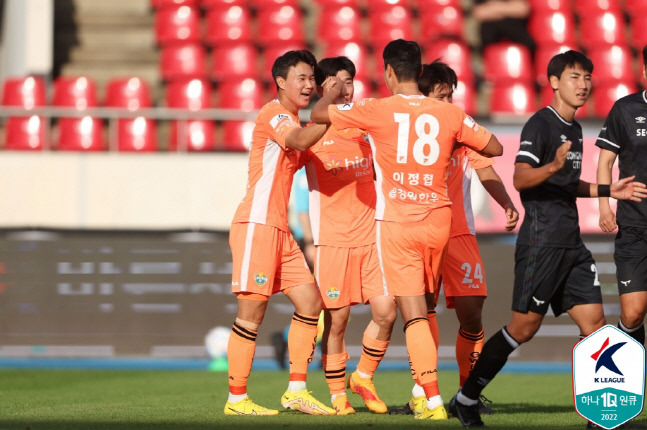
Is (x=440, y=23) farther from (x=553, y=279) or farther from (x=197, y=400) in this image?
(x=553, y=279)

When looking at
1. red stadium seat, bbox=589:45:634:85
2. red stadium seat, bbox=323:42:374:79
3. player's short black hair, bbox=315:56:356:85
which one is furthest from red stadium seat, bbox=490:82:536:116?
player's short black hair, bbox=315:56:356:85

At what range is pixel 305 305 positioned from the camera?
283 inches

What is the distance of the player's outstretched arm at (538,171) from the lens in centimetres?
583

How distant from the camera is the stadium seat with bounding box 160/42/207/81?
15.2 metres

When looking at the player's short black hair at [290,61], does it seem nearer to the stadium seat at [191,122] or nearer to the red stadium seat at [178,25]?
the stadium seat at [191,122]

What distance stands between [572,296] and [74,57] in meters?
11.5

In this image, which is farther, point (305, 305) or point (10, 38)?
point (10, 38)

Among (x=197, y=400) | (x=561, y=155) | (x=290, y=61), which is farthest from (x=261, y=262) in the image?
(x=561, y=155)

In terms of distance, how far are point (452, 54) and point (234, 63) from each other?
3.08 metres

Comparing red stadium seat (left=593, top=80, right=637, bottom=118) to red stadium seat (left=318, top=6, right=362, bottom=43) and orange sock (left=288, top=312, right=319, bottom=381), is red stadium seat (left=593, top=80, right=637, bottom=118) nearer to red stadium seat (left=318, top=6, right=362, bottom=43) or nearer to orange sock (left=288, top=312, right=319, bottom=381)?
red stadium seat (left=318, top=6, right=362, bottom=43)

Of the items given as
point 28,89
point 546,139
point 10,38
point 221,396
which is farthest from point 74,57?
point 546,139

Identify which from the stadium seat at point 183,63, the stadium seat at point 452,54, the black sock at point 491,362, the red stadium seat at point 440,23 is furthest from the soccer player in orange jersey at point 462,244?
the red stadium seat at point 440,23

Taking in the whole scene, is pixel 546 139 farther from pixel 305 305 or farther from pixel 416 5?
pixel 416 5

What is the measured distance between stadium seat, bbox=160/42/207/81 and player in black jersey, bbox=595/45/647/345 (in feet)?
29.2
